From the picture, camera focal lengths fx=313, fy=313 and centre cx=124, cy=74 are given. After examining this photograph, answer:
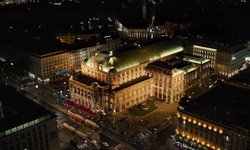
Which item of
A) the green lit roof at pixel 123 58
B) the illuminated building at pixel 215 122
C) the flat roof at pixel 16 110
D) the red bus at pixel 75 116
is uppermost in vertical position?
the green lit roof at pixel 123 58

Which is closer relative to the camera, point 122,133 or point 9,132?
point 9,132

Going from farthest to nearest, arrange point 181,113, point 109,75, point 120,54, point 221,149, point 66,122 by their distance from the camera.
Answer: point 120,54, point 109,75, point 66,122, point 181,113, point 221,149

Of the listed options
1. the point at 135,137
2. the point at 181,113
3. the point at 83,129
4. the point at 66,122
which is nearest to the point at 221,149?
the point at 181,113

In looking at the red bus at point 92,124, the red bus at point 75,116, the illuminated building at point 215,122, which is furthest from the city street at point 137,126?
the illuminated building at point 215,122

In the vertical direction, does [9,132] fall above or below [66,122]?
above

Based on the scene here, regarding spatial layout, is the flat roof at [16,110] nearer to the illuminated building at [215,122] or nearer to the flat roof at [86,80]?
the flat roof at [86,80]

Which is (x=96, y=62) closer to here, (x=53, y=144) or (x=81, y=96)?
(x=81, y=96)

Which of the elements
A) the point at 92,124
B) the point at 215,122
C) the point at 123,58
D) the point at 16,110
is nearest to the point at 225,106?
the point at 215,122
